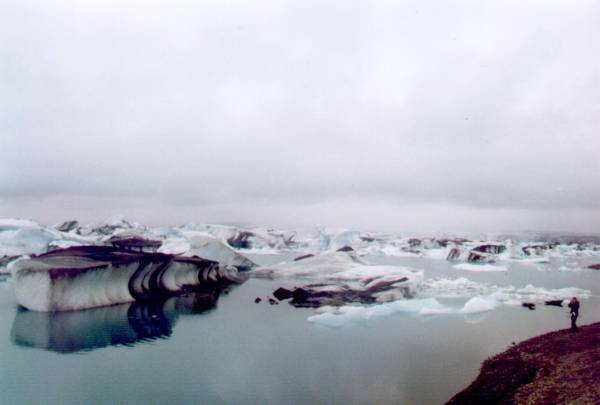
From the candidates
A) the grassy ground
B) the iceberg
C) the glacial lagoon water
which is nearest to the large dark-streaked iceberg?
the glacial lagoon water

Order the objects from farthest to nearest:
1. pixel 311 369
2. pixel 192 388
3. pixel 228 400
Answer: pixel 311 369, pixel 192 388, pixel 228 400

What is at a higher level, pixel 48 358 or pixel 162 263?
pixel 162 263

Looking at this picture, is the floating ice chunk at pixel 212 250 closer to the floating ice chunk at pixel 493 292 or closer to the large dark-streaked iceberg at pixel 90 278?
the large dark-streaked iceberg at pixel 90 278

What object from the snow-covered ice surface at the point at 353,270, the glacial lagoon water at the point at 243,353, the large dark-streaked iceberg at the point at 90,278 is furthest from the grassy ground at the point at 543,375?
the large dark-streaked iceberg at the point at 90,278

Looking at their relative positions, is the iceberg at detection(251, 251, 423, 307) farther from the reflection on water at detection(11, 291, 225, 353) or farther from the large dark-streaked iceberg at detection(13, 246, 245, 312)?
the large dark-streaked iceberg at detection(13, 246, 245, 312)

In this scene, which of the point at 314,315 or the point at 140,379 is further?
the point at 314,315

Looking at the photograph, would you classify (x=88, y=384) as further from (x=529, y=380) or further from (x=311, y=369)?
(x=529, y=380)

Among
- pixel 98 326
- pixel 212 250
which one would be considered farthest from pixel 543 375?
pixel 212 250

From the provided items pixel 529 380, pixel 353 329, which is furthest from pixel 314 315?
pixel 529 380

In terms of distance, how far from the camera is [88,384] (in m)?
11.0

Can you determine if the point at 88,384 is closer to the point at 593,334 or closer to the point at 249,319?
the point at 249,319

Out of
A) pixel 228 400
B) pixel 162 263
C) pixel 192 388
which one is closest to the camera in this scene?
pixel 228 400

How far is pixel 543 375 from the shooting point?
1052 cm

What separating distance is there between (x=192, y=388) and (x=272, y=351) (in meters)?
3.60
